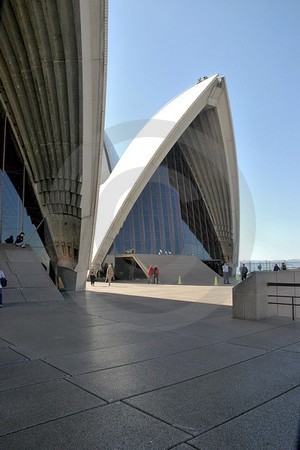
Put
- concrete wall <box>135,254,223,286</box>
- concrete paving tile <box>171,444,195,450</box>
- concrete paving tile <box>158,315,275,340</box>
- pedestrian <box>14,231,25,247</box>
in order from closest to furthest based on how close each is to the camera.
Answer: concrete paving tile <box>171,444,195,450</box>, concrete paving tile <box>158,315,275,340</box>, pedestrian <box>14,231,25,247</box>, concrete wall <box>135,254,223,286</box>

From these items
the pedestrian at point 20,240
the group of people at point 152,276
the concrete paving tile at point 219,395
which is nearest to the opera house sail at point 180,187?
the group of people at point 152,276

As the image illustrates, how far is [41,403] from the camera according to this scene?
9.43 feet

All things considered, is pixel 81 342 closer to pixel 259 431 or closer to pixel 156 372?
pixel 156 372

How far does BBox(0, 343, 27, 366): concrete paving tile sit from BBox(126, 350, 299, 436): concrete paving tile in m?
1.92

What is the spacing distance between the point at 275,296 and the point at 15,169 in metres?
14.4

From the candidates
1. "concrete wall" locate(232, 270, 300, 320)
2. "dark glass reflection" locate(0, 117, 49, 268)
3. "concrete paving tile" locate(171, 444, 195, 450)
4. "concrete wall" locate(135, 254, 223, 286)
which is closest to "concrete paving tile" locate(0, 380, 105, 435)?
"concrete paving tile" locate(171, 444, 195, 450)

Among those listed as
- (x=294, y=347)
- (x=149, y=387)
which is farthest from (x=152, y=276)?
(x=149, y=387)

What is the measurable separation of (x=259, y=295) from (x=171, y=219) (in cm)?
2812

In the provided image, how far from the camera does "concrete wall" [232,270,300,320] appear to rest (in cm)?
750

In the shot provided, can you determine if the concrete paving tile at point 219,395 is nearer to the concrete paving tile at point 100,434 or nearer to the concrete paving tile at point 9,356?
the concrete paving tile at point 100,434

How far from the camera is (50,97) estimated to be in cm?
1661

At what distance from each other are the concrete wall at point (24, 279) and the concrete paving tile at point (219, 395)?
836cm

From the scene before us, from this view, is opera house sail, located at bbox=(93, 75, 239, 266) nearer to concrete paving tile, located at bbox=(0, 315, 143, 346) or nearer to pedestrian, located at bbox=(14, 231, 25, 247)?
pedestrian, located at bbox=(14, 231, 25, 247)

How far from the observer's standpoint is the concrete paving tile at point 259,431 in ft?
7.28
